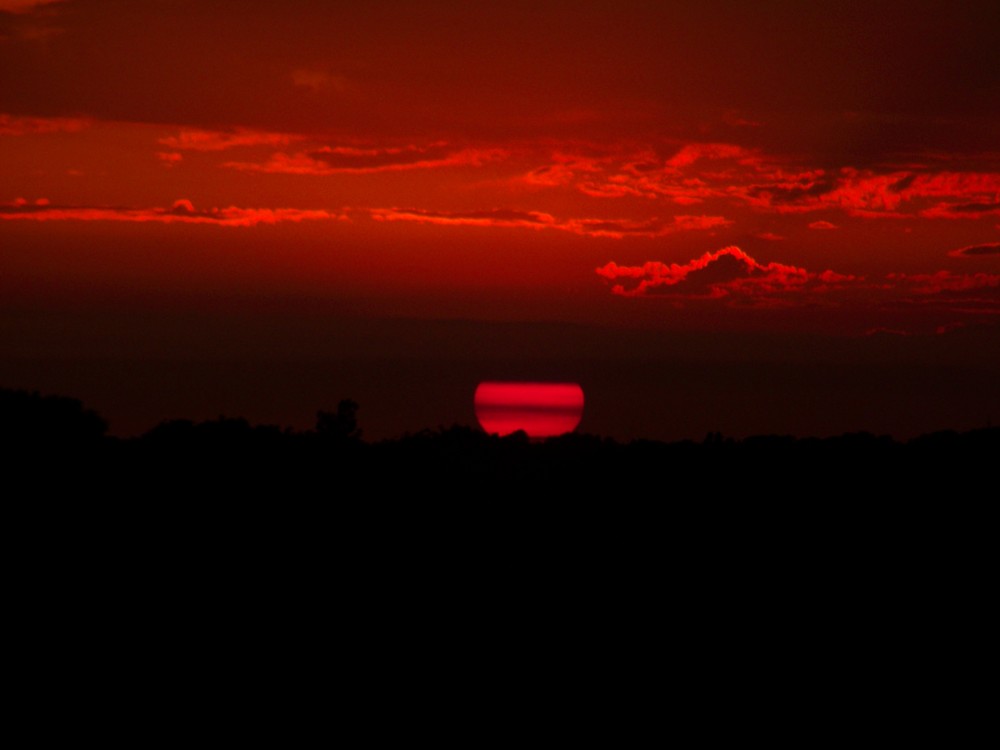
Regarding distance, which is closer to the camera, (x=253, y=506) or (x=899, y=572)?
(x=899, y=572)

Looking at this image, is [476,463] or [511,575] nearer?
[511,575]

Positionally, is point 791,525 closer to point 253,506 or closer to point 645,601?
point 645,601

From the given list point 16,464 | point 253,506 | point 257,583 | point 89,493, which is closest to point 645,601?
point 257,583

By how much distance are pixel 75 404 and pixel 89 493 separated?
466 inches

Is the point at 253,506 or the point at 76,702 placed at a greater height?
the point at 253,506

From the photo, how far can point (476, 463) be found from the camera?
3897cm

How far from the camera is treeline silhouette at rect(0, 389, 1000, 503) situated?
34688mm

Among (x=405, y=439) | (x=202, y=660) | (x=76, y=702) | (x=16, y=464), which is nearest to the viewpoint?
(x=76, y=702)

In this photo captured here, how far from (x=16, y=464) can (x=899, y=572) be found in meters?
22.3

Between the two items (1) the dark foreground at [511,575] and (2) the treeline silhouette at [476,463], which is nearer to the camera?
(1) the dark foreground at [511,575]

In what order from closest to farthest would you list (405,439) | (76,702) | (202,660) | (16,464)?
(76,702)
(202,660)
(16,464)
(405,439)

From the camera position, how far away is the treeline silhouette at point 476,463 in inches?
1366

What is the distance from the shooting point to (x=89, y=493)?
33406 mm

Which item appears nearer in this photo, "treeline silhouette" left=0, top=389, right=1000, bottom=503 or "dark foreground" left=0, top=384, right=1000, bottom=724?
"dark foreground" left=0, top=384, right=1000, bottom=724
